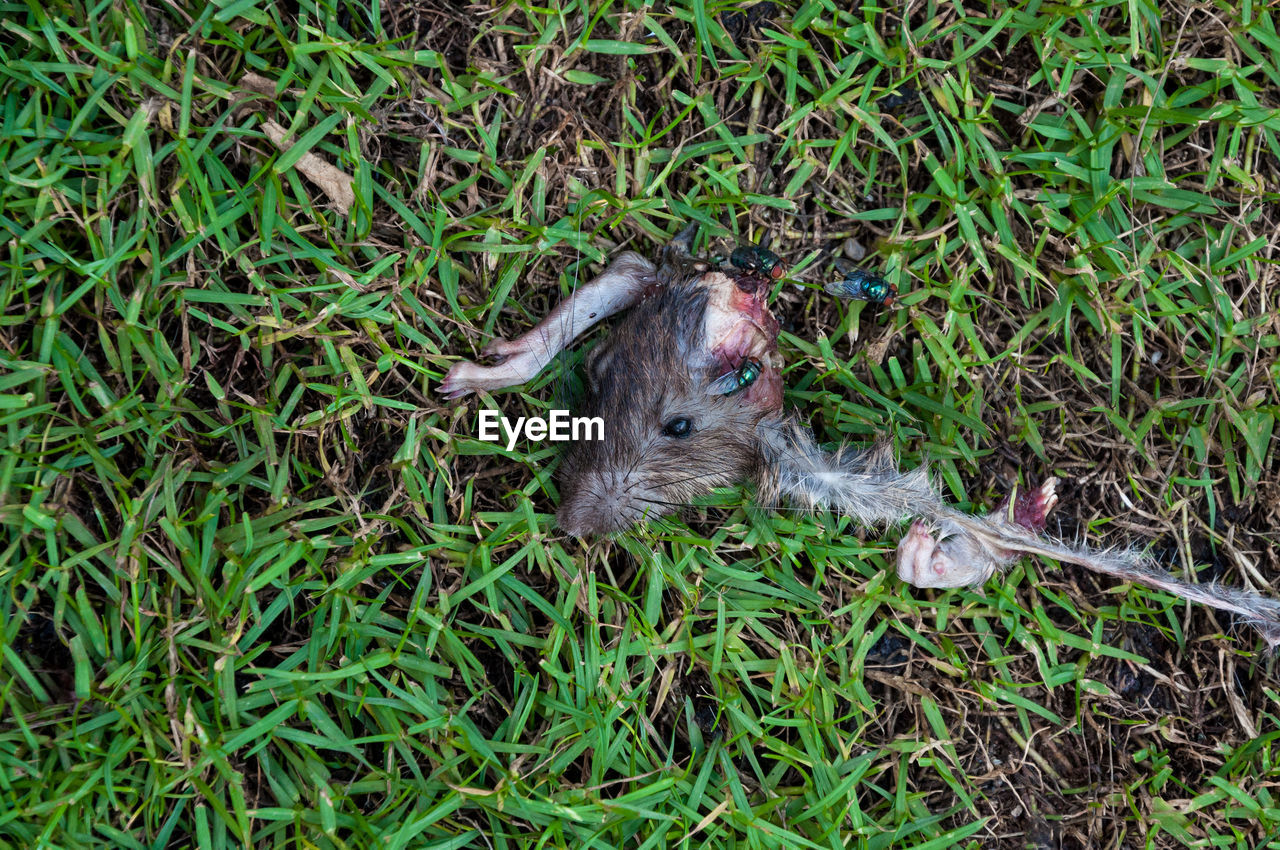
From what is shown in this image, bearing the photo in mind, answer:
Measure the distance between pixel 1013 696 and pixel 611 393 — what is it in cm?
226

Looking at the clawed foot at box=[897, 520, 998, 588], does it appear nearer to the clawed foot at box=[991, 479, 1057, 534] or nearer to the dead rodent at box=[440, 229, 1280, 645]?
the dead rodent at box=[440, 229, 1280, 645]

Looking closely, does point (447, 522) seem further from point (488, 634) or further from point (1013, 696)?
point (1013, 696)

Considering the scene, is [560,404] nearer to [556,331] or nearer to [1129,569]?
[556,331]

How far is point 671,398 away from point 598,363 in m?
0.37

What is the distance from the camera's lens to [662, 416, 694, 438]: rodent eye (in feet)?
11.4

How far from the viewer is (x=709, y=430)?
3531 mm

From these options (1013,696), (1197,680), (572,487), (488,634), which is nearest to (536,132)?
(572,487)

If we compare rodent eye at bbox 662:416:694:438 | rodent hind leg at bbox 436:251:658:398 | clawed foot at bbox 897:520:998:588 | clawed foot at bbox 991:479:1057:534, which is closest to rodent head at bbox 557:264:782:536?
rodent eye at bbox 662:416:694:438

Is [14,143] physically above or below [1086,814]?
above

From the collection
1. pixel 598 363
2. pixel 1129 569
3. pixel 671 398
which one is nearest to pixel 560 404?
pixel 598 363

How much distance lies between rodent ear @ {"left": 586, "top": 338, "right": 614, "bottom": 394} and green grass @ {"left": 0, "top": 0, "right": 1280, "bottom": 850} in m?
0.16

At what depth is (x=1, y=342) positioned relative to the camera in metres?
Result: 3.23

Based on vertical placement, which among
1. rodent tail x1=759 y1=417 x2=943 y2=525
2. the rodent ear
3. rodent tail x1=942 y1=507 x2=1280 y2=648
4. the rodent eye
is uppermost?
the rodent ear

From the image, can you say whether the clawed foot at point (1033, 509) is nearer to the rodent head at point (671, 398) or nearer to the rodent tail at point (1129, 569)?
the rodent tail at point (1129, 569)
